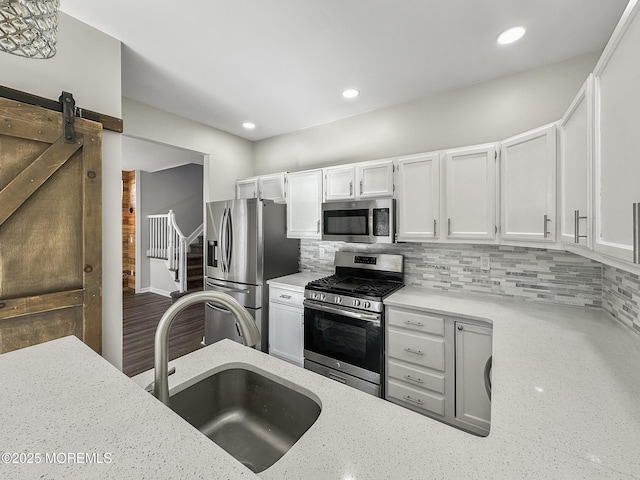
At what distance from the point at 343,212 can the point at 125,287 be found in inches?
247

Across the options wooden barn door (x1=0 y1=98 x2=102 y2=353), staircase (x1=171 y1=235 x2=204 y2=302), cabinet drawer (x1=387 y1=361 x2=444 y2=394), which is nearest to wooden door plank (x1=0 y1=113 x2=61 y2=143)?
wooden barn door (x1=0 y1=98 x2=102 y2=353)

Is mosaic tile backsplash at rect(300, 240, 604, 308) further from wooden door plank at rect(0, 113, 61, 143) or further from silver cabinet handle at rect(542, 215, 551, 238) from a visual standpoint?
wooden door plank at rect(0, 113, 61, 143)

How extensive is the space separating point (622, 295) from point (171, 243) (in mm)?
6361

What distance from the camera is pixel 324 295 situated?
2.43m

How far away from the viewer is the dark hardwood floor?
10.1 feet

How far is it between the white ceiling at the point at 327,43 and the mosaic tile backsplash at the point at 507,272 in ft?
4.73

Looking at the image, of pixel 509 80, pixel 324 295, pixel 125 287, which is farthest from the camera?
pixel 125 287

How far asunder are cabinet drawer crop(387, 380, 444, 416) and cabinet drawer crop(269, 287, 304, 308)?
1.06 m

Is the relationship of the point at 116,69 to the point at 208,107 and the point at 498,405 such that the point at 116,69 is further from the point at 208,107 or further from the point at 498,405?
the point at 498,405

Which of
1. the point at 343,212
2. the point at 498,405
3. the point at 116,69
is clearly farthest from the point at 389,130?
the point at 498,405

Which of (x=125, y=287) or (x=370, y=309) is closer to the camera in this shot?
(x=370, y=309)

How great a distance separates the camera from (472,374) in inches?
75.3

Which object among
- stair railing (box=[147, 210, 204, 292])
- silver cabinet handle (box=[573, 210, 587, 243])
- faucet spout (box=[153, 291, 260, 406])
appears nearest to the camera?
faucet spout (box=[153, 291, 260, 406])

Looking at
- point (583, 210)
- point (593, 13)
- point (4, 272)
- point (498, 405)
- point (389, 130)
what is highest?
point (593, 13)
